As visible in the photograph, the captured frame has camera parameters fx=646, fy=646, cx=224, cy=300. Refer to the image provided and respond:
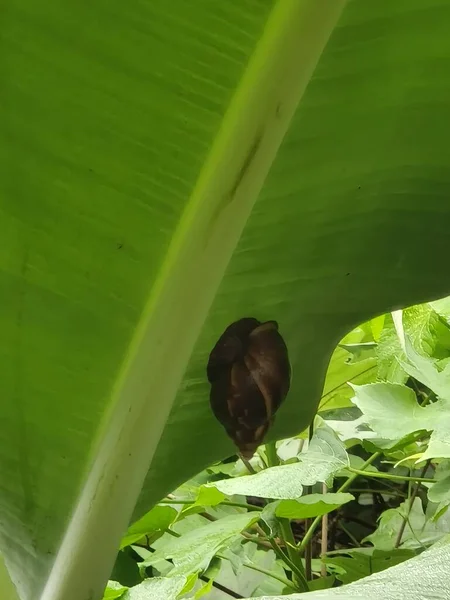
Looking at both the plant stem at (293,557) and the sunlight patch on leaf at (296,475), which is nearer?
the sunlight patch on leaf at (296,475)

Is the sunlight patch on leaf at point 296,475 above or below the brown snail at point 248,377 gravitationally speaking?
below

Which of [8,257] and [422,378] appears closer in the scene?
[8,257]

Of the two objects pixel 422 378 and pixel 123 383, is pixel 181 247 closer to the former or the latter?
pixel 123 383

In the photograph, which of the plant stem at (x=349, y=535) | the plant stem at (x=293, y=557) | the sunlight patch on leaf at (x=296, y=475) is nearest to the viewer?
the sunlight patch on leaf at (x=296, y=475)

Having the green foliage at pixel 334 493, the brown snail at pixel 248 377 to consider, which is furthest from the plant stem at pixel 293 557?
the brown snail at pixel 248 377

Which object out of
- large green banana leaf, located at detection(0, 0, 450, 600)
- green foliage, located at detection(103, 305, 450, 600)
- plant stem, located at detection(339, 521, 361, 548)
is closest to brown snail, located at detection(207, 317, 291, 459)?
large green banana leaf, located at detection(0, 0, 450, 600)

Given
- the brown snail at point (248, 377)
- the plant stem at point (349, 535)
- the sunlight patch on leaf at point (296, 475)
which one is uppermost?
the brown snail at point (248, 377)

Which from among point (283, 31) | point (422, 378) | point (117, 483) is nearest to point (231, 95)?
point (283, 31)

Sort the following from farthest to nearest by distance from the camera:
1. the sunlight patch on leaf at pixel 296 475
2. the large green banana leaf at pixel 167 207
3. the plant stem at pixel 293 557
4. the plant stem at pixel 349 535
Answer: the plant stem at pixel 349 535 < the plant stem at pixel 293 557 < the sunlight patch on leaf at pixel 296 475 < the large green banana leaf at pixel 167 207

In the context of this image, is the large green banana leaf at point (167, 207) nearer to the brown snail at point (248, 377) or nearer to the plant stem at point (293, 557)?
the brown snail at point (248, 377)
